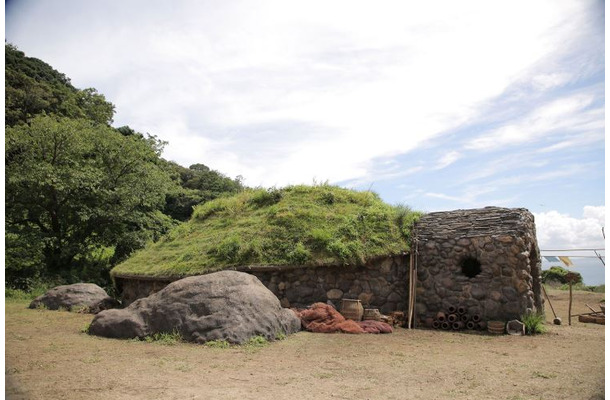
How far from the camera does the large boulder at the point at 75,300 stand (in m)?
13.2

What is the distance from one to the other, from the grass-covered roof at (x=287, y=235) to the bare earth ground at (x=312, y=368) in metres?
2.59

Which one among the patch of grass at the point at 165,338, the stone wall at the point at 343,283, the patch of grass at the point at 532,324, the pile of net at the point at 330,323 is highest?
the stone wall at the point at 343,283

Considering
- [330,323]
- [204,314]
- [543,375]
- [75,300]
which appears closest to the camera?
[543,375]

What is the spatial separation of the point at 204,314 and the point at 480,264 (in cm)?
638

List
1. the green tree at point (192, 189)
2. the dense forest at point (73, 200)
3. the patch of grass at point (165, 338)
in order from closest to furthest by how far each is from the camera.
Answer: the patch of grass at point (165, 338) → the dense forest at point (73, 200) → the green tree at point (192, 189)

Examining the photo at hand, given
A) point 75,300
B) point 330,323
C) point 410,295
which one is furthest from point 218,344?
point 75,300

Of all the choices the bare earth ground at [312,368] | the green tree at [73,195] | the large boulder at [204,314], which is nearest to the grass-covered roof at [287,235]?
the bare earth ground at [312,368]

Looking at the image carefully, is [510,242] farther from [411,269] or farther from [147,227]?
[147,227]

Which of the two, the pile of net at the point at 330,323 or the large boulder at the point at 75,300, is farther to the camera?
the large boulder at the point at 75,300

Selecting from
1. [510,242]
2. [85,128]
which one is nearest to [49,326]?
[510,242]

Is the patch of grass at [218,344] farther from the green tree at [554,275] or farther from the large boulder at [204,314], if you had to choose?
the green tree at [554,275]

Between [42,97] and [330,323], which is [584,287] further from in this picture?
[42,97]

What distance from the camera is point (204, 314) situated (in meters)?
8.31

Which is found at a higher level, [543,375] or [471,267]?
[471,267]
